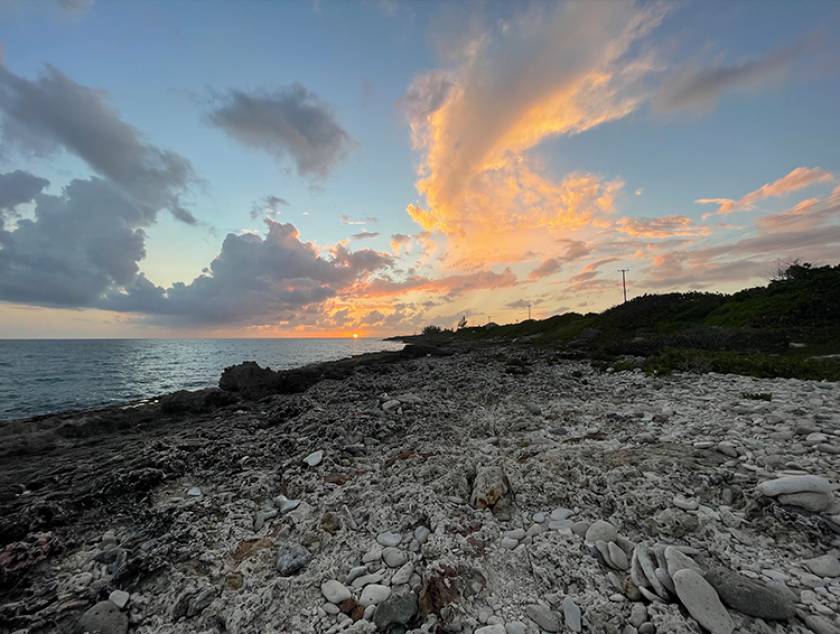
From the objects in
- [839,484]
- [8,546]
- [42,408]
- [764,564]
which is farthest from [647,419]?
[42,408]

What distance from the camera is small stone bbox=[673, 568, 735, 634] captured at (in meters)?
3.14

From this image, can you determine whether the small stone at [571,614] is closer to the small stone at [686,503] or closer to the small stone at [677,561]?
the small stone at [677,561]

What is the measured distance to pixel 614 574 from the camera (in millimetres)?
4047

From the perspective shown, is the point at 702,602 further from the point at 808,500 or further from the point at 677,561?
the point at 808,500

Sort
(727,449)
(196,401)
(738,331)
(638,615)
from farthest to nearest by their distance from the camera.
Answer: (738,331) < (196,401) < (727,449) < (638,615)

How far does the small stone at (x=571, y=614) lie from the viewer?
11.5 ft

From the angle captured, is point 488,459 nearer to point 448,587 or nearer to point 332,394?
point 448,587

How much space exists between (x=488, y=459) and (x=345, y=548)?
3520mm

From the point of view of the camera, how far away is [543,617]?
11.9 ft

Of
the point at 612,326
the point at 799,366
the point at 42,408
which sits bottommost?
the point at 42,408

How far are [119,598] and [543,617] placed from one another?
5.17m

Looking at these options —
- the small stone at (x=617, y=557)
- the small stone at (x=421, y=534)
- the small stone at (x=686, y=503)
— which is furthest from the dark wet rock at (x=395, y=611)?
the small stone at (x=686, y=503)

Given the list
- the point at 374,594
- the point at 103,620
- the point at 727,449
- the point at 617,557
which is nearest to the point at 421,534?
the point at 374,594

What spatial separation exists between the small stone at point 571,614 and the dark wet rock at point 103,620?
4.96 m
